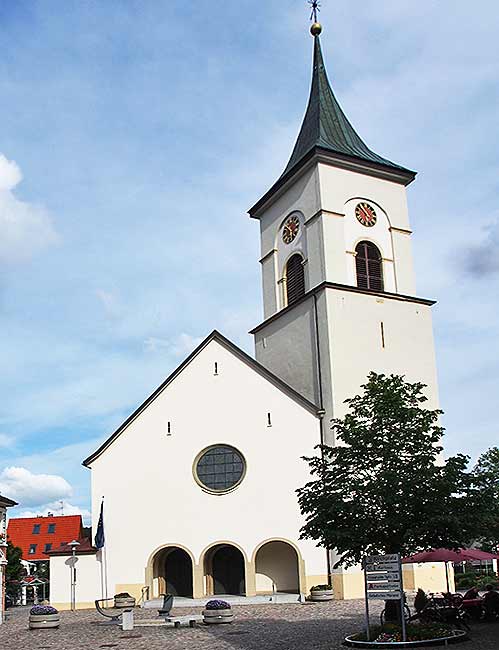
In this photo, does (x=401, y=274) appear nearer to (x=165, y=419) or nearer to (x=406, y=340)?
(x=406, y=340)

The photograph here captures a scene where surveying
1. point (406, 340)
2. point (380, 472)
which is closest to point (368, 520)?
point (380, 472)

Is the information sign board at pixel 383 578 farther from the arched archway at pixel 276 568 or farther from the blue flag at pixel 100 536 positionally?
the blue flag at pixel 100 536

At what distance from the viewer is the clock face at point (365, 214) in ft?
108

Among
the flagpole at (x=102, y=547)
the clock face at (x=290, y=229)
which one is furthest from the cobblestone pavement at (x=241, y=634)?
the clock face at (x=290, y=229)

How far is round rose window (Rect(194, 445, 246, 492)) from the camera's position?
28188 millimetres

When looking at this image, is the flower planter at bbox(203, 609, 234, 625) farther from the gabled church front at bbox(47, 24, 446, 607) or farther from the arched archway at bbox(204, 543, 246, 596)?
the arched archway at bbox(204, 543, 246, 596)

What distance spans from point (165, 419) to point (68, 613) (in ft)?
24.4

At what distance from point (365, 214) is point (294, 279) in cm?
408

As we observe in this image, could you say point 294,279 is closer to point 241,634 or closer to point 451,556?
point 451,556

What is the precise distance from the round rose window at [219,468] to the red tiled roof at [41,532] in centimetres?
3170

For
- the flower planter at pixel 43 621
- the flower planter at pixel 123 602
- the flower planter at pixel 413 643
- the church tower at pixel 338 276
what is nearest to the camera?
the flower planter at pixel 413 643

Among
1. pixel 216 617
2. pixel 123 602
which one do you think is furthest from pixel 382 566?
pixel 123 602

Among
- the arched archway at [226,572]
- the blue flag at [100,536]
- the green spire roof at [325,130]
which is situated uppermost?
the green spire roof at [325,130]

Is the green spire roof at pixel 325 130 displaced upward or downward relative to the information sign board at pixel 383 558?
upward
